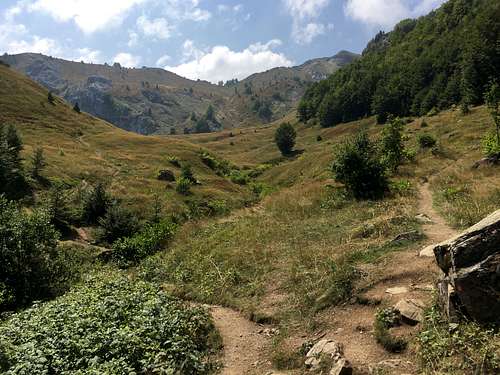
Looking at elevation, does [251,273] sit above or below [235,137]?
below

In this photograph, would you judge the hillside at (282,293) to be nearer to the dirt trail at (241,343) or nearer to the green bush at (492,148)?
the dirt trail at (241,343)

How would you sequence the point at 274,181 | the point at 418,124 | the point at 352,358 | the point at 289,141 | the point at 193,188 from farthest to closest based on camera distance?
1. the point at 289,141
2. the point at 274,181
3. the point at 418,124
4. the point at 193,188
5. the point at 352,358

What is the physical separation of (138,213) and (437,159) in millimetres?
30448

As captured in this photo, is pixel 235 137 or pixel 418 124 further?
pixel 235 137

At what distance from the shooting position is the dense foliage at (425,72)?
253 feet

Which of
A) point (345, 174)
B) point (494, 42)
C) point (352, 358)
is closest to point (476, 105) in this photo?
point (494, 42)

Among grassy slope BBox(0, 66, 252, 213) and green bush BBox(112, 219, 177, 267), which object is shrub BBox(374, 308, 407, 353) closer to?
green bush BBox(112, 219, 177, 267)

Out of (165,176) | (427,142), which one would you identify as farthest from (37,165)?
(427,142)

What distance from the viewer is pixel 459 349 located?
7.06 m

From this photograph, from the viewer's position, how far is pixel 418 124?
2616 inches

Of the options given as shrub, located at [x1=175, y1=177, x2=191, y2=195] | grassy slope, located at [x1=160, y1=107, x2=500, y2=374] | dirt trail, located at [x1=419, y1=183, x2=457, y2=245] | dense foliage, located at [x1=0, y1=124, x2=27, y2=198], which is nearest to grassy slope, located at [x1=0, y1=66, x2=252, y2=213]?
shrub, located at [x1=175, y1=177, x2=191, y2=195]

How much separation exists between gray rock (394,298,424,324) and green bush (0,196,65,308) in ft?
47.6

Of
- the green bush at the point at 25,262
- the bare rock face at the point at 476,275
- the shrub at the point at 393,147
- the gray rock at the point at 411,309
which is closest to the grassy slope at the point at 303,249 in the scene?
the gray rock at the point at 411,309

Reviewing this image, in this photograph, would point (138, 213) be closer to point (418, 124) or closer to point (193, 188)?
point (193, 188)
